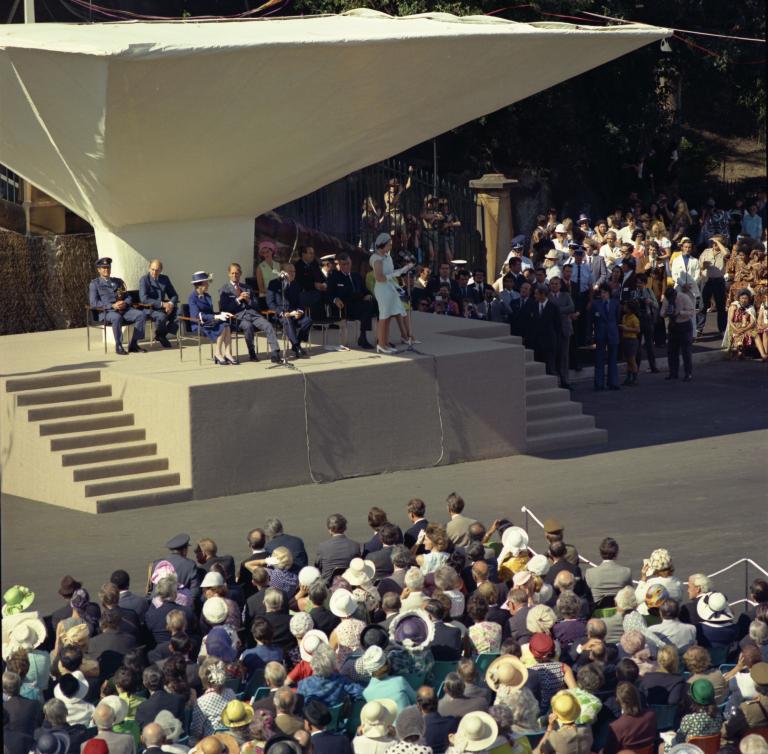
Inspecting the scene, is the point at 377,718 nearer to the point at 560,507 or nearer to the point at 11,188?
the point at 560,507

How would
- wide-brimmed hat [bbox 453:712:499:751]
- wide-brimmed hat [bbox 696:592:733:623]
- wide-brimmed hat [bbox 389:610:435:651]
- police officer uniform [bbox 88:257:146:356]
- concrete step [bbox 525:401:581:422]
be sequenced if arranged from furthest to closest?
concrete step [bbox 525:401:581:422] → police officer uniform [bbox 88:257:146:356] → wide-brimmed hat [bbox 696:592:733:623] → wide-brimmed hat [bbox 389:610:435:651] → wide-brimmed hat [bbox 453:712:499:751]

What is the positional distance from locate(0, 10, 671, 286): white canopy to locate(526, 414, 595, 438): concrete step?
13.0ft

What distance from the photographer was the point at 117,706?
1001 centimetres

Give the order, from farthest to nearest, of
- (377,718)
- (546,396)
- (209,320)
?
(546,396), (209,320), (377,718)

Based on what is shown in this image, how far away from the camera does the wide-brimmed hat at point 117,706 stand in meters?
9.97

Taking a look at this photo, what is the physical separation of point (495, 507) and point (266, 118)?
5.24 meters

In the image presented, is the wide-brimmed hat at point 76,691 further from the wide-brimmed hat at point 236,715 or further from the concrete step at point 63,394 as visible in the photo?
the concrete step at point 63,394

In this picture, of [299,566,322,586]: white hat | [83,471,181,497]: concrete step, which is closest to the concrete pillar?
[83,471,181,497]: concrete step

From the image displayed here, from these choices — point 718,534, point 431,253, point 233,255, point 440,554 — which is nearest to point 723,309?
point 431,253

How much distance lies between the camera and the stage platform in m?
19.5

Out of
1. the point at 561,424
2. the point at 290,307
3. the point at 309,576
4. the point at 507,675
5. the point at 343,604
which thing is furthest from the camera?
the point at 561,424

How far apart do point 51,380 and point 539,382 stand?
637 cm

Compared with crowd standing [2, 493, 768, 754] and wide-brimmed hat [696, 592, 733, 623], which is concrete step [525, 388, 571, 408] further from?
wide-brimmed hat [696, 592, 733, 623]

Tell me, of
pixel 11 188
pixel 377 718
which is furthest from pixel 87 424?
pixel 377 718
